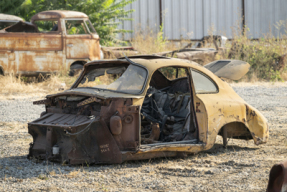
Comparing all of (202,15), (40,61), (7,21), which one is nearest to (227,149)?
(40,61)

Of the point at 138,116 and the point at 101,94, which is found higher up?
the point at 101,94

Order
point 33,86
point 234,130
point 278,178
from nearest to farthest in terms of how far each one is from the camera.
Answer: point 278,178 → point 234,130 → point 33,86

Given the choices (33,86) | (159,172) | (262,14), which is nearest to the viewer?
(159,172)

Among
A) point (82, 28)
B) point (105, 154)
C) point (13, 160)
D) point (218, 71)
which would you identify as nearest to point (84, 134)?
point (105, 154)

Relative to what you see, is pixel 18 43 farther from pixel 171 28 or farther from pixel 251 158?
A: pixel 171 28

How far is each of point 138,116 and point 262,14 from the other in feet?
73.3

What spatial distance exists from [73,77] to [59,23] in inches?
78.1

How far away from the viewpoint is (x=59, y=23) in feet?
45.8

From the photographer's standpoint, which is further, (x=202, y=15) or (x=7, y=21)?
(x=202, y=15)

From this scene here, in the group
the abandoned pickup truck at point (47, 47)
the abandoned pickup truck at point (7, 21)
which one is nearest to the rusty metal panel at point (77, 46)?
the abandoned pickup truck at point (47, 47)

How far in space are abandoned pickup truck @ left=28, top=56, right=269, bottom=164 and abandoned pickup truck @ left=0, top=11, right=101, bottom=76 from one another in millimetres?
7435

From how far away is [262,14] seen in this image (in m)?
25.5

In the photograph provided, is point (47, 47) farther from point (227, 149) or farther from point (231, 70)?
point (227, 149)

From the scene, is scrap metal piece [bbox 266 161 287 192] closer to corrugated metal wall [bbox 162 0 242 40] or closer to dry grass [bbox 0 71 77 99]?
dry grass [bbox 0 71 77 99]
